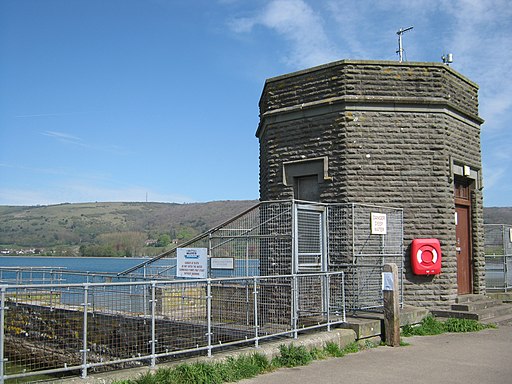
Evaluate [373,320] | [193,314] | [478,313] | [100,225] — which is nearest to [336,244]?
[373,320]

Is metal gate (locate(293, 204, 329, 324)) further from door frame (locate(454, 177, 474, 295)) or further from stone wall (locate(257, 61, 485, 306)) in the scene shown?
door frame (locate(454, 177, 474, 295))

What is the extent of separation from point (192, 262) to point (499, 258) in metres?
11.0

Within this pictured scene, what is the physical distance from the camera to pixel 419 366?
8.96 metres

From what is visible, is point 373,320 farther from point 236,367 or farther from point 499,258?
point 499,258

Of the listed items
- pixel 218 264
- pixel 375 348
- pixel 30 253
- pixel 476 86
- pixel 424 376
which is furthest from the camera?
pixel 30 253

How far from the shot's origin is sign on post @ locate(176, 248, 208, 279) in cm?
1323

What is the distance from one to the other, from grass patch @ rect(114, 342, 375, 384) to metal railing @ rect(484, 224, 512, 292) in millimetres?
9948

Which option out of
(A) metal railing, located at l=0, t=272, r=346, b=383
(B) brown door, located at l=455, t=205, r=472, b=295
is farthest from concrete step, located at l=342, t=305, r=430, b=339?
(B) brown door, located at l=455, t=205, r=472, b=295

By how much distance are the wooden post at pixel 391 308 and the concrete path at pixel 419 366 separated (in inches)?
11.8

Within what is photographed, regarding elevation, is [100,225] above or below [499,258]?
above

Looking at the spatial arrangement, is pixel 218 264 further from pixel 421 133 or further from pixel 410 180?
pixel 421 133

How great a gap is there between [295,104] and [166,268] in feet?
20.3

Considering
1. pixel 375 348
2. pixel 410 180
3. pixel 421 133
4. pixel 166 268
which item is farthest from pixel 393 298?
pixel 166 268

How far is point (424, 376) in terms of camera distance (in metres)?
8.30
